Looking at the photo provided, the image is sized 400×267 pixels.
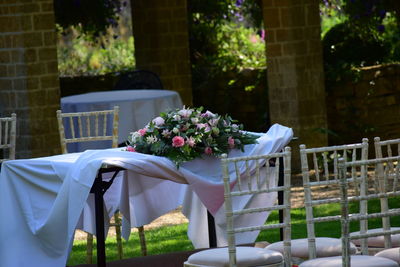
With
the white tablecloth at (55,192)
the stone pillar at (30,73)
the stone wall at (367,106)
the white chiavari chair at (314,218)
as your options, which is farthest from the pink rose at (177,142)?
the stone wall at (367,106)

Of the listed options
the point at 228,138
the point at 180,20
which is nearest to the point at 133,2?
the point at 180,20

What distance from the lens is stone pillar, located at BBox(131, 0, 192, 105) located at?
1232cm

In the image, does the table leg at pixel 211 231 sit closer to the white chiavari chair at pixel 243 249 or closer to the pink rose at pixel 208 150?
the pink rose at pixel 208 150

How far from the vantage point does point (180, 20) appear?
40.5ft

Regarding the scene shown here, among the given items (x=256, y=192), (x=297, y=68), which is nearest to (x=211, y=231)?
(x=256, y=192)

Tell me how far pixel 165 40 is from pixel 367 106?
2.58m

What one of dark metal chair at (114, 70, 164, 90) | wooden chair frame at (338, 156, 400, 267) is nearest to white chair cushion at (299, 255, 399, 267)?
wooden chair frame at (338, 156, 400, 267)

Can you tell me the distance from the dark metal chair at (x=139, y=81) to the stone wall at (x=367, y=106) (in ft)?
6.87

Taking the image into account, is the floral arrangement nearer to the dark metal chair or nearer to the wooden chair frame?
the wooden chair frame

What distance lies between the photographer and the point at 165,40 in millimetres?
12375

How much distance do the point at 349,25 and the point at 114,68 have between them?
13.2 ft

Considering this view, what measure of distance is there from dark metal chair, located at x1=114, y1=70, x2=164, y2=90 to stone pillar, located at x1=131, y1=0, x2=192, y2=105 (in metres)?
1.30

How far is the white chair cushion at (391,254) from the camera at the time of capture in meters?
4.61

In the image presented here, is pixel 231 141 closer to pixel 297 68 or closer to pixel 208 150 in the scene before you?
pixel 208 150
